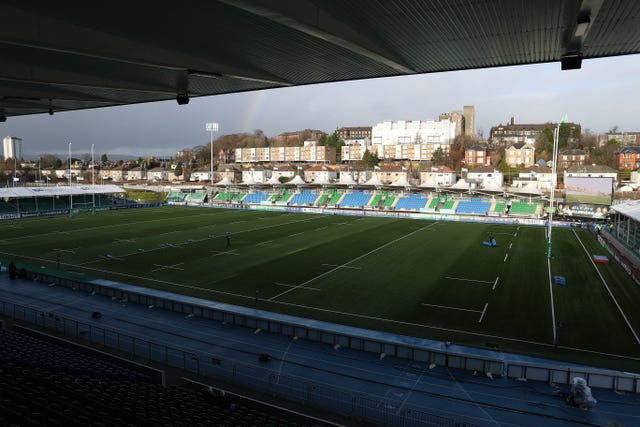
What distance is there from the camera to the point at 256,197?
8700 centimetres

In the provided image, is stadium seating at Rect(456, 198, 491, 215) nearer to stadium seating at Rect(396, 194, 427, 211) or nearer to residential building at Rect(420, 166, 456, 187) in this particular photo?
stadium seating at Rect(396, 194, 427, 211)

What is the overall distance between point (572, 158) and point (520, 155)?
12.7 meters

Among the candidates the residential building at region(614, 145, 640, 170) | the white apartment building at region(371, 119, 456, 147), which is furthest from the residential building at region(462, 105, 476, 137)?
the residential building at region(614, 145, 640, 170)

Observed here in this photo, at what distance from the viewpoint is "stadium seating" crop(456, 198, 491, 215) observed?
67500mm

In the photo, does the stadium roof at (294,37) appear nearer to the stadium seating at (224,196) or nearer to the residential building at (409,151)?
the stadium seating at (224,196)

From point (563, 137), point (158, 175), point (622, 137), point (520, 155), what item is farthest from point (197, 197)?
point (622, 137)

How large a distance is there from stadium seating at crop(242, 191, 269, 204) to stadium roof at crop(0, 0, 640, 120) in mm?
68137

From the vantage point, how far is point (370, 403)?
13.3 meters

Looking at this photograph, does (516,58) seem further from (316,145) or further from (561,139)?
(316,145)

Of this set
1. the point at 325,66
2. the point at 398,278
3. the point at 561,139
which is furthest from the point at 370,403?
the point at 561,139

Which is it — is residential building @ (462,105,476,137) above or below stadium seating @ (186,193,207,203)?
above

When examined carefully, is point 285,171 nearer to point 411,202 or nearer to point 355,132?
point 411,202

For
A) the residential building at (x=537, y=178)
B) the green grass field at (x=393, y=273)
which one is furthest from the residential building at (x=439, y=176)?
the green grass field at (x=393, y=273)

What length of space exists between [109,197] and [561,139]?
10944cm
